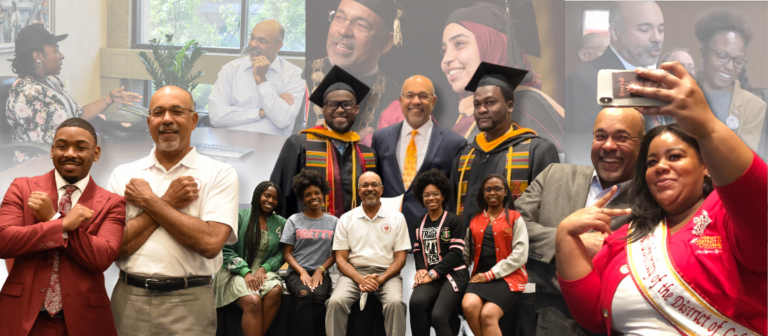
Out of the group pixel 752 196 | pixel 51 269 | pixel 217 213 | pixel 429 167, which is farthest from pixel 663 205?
pixel 429 167

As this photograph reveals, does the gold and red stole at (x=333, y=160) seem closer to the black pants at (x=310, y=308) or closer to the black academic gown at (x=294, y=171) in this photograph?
the black academic gown at (x=294, y=171)

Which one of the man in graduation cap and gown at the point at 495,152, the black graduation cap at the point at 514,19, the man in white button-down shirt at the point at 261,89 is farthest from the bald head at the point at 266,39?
the man in graduation cap and gown at the point at 495,152

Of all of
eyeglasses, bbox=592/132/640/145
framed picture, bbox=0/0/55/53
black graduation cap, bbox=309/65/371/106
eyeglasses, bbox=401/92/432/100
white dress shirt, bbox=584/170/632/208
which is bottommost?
white dress shirt, bbox=584/170/632/208

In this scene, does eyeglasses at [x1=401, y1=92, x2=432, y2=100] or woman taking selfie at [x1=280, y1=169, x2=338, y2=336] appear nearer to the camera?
woman taking selfie at [x1=280, y1=169, x2=338, y2=336]

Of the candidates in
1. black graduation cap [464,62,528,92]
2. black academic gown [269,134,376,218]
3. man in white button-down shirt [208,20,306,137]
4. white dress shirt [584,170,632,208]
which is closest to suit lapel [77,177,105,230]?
black academic gown [269,134,376,218]

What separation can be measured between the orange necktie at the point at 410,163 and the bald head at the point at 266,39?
1748 mm

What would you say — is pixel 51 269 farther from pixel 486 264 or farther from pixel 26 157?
pixel 26 157

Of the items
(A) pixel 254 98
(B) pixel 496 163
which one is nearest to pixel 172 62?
(A) pixel 254 98

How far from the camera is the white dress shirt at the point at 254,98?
5.65m

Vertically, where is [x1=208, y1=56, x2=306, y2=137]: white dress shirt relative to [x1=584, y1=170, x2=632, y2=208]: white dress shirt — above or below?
above

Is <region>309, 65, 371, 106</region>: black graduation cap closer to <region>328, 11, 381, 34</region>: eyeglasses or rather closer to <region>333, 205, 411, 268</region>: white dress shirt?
<region>328, 11, 381, 34</region>: eyeglasses

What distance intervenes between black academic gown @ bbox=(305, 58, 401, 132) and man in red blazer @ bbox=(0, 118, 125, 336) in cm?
297

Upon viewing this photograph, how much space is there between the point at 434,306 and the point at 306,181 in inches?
55.4

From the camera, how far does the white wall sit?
5762mm
